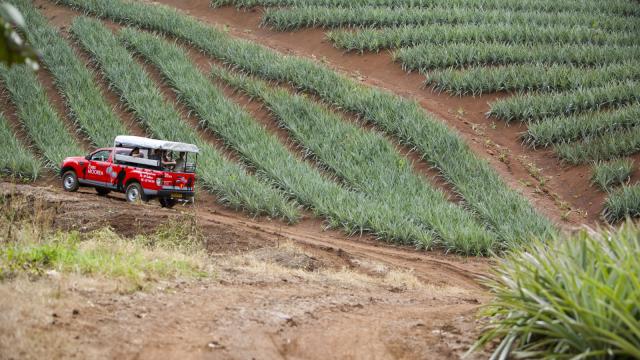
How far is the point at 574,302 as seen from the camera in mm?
5797

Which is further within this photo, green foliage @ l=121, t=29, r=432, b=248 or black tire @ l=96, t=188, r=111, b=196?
black tire @ l=96, t=188, r=111, b=196

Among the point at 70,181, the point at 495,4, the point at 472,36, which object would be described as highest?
the point at 495,4

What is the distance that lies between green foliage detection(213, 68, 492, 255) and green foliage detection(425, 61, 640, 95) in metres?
3.89

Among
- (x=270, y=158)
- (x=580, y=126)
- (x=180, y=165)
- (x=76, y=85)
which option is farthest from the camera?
(x=76, y=85)

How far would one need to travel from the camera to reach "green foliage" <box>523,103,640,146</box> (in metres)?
20.5

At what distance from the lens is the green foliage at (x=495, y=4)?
30312mm

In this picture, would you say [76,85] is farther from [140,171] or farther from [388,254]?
[388,254]

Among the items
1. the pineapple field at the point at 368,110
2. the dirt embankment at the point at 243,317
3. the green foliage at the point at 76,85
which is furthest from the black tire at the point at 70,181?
the dirt embankment at the point at 243,317

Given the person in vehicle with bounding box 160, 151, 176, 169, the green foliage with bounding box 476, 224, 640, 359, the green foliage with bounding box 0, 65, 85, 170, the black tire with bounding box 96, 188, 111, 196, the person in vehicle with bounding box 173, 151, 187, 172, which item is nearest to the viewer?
the green foliage with bounding box 476, 224, 640, 359

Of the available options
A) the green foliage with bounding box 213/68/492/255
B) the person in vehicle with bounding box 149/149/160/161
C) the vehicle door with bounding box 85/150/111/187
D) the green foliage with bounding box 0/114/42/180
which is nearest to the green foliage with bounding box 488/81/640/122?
the green foliage with bounding box 213/68/492/255

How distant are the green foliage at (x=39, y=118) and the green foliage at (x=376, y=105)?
517 centimetres

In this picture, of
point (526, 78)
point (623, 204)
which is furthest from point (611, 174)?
point (526, 78)

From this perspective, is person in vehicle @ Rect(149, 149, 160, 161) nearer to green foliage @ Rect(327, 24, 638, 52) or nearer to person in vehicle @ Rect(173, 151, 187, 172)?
person in vehicle @ Rect(173, 151, 187, 172)

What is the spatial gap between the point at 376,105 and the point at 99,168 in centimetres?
787
